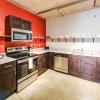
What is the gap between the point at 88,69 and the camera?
323 centimetres

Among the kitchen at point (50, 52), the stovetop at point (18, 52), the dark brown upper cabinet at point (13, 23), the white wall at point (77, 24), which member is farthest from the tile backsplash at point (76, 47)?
the dark brown upper cabinet at point (13, 23)

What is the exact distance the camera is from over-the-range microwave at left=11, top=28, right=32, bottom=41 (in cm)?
272

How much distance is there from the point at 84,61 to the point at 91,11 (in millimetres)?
1865

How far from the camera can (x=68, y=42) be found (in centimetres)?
422

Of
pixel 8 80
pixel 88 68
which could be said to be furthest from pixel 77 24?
pixel 8 80

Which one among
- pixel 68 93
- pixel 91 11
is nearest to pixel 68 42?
pixel 91 11

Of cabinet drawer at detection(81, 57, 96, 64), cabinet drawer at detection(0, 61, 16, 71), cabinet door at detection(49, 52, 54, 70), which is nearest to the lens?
cabinet drawer at detection(0, 61, 16, 71)

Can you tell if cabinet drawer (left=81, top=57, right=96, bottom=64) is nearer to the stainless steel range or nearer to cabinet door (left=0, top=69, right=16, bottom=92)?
the stainless steel range

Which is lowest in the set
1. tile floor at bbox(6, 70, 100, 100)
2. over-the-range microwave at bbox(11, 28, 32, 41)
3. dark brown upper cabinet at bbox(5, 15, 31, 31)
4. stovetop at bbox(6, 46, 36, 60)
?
tile floor at bbox(6, 70, 100, 100)

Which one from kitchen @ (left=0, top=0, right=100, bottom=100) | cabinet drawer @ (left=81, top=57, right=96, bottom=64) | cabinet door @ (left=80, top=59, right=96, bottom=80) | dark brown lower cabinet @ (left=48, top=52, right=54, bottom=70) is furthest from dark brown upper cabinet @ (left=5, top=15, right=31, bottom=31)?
cabinet door @ (left=80, top=59, right=96, bottom=80)

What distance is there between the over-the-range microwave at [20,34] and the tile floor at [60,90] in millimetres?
1470

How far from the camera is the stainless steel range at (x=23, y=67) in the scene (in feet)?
8.46

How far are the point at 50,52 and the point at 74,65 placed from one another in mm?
1204

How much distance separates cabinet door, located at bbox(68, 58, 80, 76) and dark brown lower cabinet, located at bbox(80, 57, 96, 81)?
147 millimetres
